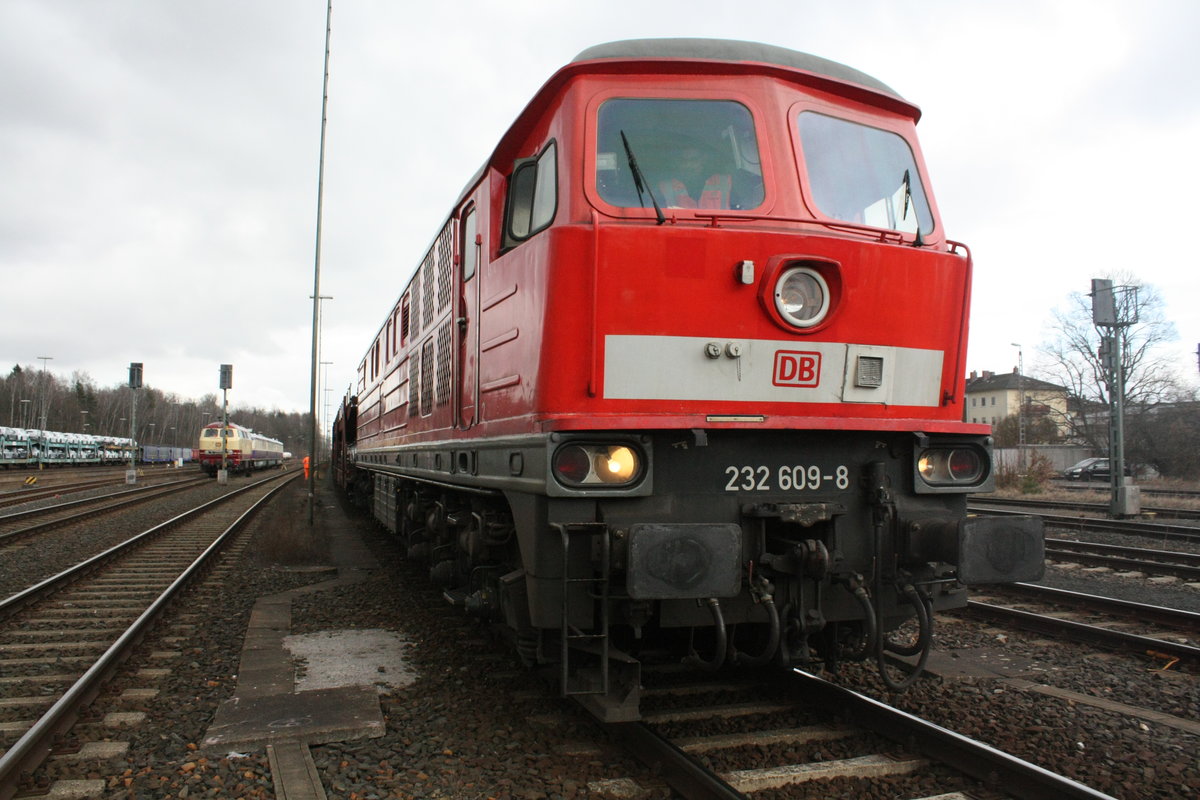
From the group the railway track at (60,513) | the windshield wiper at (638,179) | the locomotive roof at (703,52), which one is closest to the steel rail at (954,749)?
the windshield wiper at (638,179)

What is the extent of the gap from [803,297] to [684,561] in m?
1.37

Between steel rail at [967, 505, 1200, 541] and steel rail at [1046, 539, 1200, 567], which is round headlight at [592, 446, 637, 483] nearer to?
steel rail at [1046, 539, 1200, 567]

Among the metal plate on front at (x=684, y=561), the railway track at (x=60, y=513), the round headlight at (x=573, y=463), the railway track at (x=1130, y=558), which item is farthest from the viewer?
the railway track at (x=60, y=513)

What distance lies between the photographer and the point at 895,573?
382 cm

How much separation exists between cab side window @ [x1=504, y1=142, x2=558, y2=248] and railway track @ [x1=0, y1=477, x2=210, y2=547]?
1150cm

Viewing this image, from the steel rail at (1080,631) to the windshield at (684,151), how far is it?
4.42 metres

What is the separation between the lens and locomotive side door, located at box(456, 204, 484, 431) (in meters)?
4.95

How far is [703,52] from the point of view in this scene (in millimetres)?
4023

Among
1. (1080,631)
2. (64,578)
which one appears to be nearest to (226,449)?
(64,578)

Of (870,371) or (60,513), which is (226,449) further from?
(870,371)

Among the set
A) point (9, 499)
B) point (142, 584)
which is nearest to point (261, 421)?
point (9, 499)

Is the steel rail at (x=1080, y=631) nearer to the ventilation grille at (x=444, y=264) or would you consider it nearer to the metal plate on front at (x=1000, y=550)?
the metal plate on front at (x=1000, y=550)

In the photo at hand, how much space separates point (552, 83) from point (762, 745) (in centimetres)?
339

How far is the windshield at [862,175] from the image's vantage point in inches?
161
